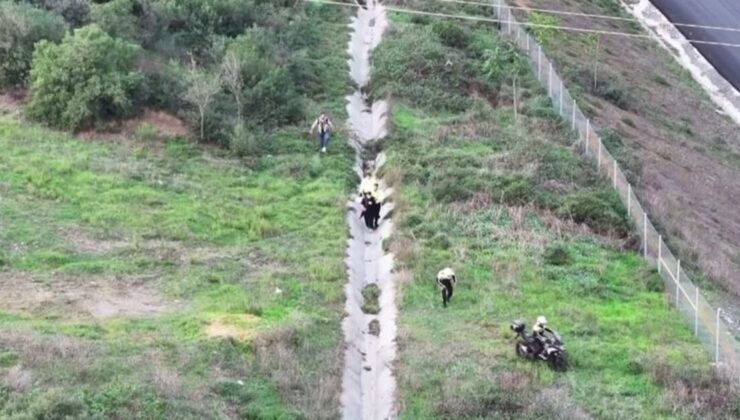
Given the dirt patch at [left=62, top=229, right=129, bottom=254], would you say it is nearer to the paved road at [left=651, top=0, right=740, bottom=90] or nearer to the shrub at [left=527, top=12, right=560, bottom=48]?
the shrub at [left=527, top=12, right=560, bottom=48]

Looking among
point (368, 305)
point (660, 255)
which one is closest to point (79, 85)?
point (368, 305)

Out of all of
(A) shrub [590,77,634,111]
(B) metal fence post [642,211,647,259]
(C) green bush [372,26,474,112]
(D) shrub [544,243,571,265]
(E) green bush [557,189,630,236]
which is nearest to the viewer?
(D) shrub [544,243,571,265]

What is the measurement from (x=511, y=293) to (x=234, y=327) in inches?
290

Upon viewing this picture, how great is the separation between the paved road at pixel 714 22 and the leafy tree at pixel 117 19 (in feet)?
102

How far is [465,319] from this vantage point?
26.1 m

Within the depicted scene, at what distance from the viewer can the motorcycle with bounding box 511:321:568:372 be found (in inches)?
938

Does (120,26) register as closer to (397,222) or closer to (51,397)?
(397,222)

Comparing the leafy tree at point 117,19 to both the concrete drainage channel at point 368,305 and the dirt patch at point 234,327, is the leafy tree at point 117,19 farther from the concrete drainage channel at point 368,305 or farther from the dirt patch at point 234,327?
the dirt patch at point 234,327

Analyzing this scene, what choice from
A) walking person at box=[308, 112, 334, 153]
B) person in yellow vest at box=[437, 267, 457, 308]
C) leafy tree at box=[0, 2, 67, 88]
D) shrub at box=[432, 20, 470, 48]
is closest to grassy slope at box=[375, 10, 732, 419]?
person in yellow vest at box=[437, 267, 457, 308]

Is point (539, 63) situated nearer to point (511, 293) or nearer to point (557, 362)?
point (511, 293)

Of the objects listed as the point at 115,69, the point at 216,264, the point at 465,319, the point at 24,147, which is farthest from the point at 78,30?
the point at 465,319

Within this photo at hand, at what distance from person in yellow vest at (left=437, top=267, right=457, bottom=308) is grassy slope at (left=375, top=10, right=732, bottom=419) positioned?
310mm

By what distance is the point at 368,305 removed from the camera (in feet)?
89.8

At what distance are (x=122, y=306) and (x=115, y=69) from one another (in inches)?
540
